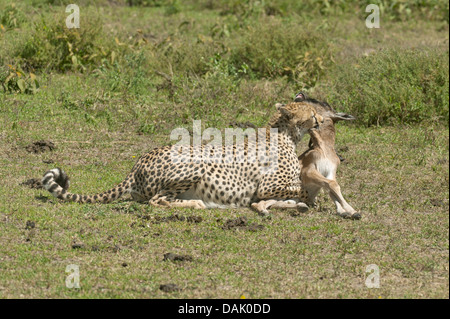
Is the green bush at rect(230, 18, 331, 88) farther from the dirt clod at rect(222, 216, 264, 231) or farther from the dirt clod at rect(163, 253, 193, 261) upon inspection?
the dirt clod at rect(163, 253, 193, 261)

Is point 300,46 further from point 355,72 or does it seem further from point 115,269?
point 115,269

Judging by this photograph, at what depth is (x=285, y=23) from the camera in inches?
544

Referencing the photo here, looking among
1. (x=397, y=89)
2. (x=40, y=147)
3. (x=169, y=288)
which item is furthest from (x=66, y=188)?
(x=397, y=89)

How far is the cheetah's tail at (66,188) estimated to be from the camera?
283 inches

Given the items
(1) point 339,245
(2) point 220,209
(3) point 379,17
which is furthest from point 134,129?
(3) point 379,17

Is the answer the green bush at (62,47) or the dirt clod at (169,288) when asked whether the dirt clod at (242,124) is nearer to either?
the green bush at (62,47)

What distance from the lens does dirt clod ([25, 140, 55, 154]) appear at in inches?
359

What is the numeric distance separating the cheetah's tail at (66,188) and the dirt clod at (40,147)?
183 centimetres

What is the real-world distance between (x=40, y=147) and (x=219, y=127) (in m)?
2.44

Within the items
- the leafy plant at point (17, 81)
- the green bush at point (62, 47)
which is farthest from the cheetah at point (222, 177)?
the green bush at point (62, 47)

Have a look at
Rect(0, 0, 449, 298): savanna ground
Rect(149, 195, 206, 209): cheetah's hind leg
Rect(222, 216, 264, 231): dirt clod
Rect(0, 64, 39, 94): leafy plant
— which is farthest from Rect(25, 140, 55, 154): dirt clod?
Rect(222, 216, 264, 231): dirt clod

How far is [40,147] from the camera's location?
361 inches
